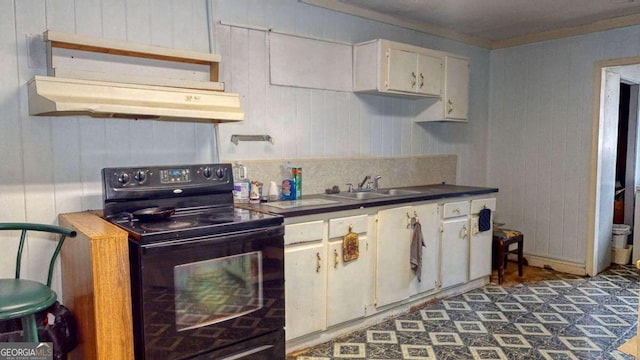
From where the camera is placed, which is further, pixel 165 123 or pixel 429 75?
pixel 429 75

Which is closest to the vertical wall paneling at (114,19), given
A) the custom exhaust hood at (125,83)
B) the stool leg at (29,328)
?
the custom exhaust hood at (125,83)

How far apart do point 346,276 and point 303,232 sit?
0.49 m

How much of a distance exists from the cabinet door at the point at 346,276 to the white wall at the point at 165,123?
0.75m

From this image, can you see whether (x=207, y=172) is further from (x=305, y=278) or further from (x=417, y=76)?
(x=417, y=76)

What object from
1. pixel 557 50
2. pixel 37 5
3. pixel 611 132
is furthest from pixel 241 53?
pixel 611 132

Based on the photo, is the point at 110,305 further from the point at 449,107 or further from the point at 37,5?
the point at 449,107

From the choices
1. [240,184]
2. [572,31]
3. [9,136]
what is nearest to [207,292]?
[240,184]

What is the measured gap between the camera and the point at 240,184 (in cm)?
297

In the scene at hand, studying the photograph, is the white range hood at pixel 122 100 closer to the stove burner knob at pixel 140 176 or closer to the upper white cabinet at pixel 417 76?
the stove burner knob at pixel 140 176

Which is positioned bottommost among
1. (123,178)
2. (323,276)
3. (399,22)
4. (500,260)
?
(500,260)

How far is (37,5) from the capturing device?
7.59 feet

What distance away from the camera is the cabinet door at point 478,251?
384 cm

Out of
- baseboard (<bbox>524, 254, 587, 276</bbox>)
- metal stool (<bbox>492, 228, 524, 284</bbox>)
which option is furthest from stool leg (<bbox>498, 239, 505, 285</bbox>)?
baseboard (<bbox>524, 254, 587, 276</bbox>)

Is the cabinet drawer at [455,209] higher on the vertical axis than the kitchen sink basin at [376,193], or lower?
lower
